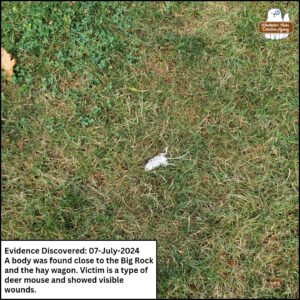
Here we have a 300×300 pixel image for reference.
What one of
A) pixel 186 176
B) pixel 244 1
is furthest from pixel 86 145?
pixel 244 1

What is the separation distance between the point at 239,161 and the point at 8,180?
1500 mm

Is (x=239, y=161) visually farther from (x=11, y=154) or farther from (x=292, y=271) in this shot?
(x=11, y=154)

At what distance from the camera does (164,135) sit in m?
2.73

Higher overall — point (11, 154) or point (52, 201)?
point (11, 154)

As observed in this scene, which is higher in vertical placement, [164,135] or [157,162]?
[164,135]

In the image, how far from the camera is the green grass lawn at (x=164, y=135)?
2.66 metres

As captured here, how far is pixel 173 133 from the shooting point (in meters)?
2.73

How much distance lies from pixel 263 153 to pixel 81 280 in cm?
144

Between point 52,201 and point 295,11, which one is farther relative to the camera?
point 295,11

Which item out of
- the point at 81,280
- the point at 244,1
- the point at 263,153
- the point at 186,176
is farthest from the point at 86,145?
the point at 244,1

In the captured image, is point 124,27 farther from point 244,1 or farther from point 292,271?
point 292,271

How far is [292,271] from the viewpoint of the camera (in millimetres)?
2641

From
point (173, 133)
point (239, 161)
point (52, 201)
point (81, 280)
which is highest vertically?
point (173, 133)

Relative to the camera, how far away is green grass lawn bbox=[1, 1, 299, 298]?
2656 mm
